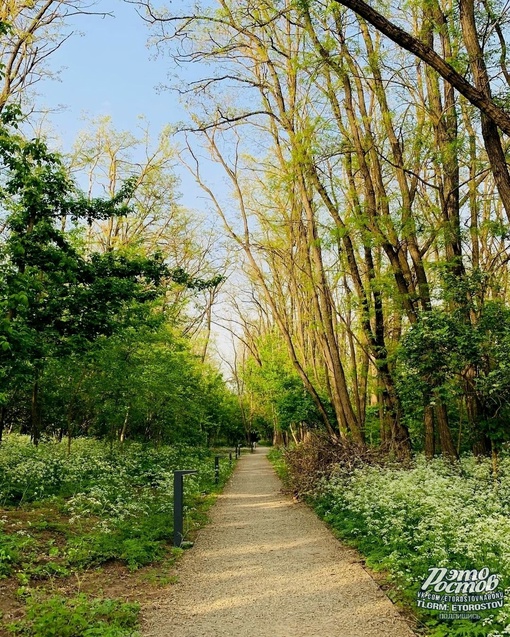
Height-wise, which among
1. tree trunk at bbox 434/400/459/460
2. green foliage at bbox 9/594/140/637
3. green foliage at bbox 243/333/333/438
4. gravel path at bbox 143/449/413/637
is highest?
green foliage at bbox 243/333/333/438

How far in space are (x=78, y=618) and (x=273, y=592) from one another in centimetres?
201

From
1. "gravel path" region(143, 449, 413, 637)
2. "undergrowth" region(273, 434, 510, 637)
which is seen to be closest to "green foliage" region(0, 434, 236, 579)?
"gravel path" region(143, 449, 413, 637)

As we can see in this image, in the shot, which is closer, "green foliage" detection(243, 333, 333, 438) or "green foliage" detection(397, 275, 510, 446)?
"green foliage" detection(397, 275, 510, 446)

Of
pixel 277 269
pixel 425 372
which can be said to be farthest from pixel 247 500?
pixel 277 269

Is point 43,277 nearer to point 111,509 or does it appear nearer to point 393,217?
point 111,509

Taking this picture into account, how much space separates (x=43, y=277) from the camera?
32.7 ft

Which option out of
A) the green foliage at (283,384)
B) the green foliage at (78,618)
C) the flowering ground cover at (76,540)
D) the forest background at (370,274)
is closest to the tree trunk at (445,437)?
the forest background at (370,274)

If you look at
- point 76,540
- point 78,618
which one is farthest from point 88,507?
point 78,618

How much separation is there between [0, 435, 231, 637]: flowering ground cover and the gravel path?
0.40m

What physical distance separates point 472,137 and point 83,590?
1121 centimetres

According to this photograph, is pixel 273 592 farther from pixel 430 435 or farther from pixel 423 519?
pixel 430 435

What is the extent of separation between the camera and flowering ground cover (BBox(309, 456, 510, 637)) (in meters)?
4.20

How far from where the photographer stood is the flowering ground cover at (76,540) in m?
4.11

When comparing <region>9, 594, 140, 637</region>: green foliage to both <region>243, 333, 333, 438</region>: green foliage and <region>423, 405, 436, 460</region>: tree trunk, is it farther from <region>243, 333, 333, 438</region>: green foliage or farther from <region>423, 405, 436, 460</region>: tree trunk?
<region>243, 333, 333, 438</region>: green foliage
